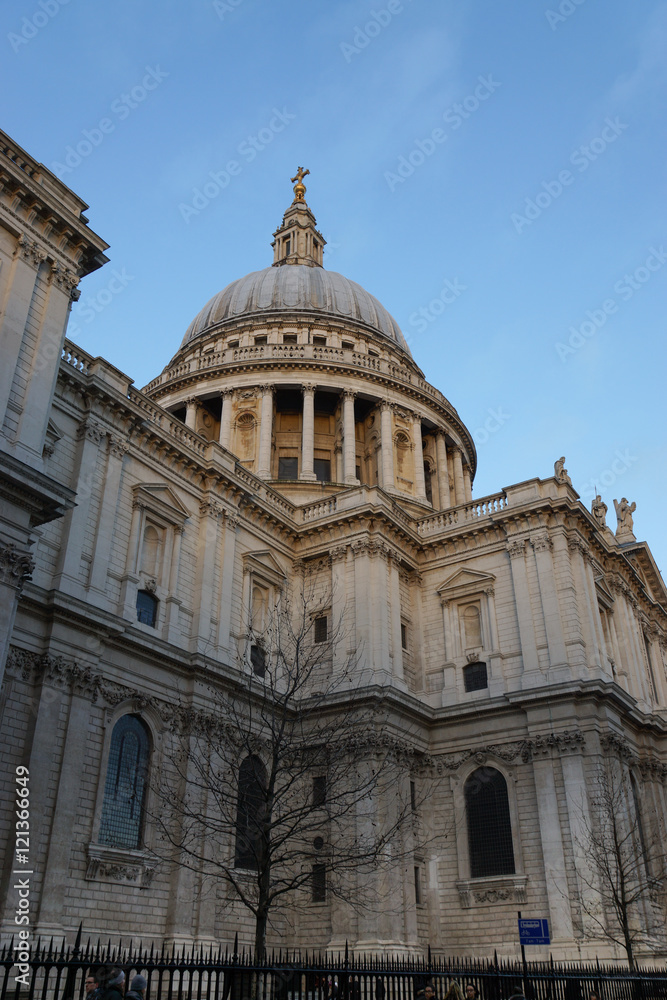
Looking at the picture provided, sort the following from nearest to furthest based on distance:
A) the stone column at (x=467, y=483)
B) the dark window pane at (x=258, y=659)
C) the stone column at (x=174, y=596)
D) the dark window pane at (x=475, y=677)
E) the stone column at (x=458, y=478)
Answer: the stone column at (x=174, y=596) < the dark window pane at (x=258, y=659) < the dark window pane at (x=475, y=677) < the stone column at (x=458, y=478) < the stone column at (x=467, y=483)

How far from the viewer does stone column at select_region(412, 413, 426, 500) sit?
48.6 metres

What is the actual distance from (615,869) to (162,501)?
753 inches

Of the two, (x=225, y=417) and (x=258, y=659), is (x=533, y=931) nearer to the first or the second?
(x=258, y=659)

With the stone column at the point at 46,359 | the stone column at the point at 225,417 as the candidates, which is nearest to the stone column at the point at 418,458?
the stone column at the point at 225,417

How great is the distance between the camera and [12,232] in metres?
22.0

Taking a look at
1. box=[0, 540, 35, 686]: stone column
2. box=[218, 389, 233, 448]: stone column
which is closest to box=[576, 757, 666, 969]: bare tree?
box=[0, 540, 35, 686]: stone column

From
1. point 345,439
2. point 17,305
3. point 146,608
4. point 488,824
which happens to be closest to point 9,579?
point 17,305

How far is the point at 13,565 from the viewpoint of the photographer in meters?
19.0

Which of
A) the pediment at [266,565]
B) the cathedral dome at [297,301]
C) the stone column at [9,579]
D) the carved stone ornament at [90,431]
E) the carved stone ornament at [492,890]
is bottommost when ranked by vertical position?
the carved stone ornament at [492,890]

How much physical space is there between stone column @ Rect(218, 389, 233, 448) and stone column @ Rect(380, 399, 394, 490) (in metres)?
8.77

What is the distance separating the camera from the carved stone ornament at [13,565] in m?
18.8

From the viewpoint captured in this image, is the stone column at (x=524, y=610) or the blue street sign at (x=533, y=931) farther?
the stone column at (x=524, y=610)

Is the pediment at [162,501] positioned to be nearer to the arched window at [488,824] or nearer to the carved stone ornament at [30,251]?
the carved stone ornament at [30,251]

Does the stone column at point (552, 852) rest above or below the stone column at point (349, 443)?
below
